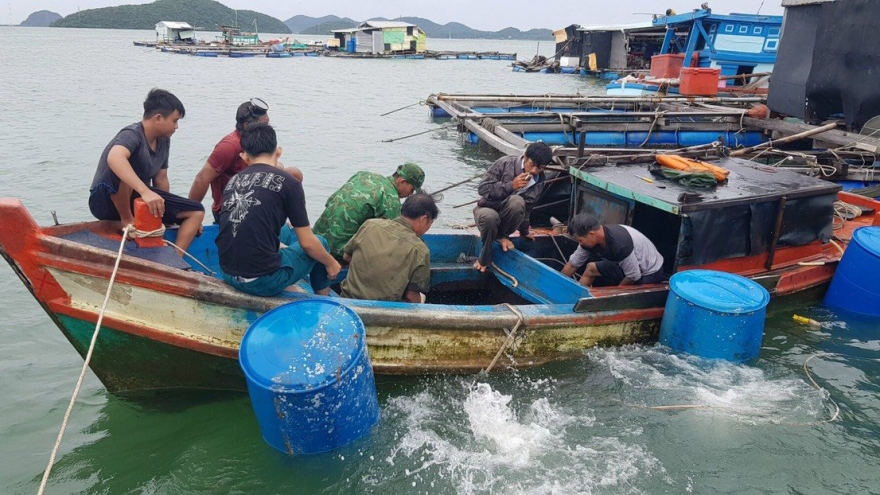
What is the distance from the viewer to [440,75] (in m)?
44.1

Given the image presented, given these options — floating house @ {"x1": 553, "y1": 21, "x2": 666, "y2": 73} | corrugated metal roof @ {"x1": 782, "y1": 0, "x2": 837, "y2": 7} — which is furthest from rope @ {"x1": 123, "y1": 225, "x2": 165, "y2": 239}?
floating house @ {"x1": 553, "y1": 21, "x2": 666, "y2": 73}

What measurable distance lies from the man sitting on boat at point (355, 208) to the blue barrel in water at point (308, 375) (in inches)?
56.4

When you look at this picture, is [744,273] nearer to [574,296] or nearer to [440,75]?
[574,296]

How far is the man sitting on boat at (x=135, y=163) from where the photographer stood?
167 inches

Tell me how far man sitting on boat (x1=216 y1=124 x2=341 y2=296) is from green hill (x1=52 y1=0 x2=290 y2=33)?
132 m

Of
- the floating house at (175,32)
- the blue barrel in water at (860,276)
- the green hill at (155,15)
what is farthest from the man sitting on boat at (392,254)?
the green hill at (155,15)

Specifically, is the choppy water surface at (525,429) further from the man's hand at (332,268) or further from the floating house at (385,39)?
the floating house at (385,39)

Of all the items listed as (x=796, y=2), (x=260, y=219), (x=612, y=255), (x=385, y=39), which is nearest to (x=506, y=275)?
(x=612, y=255)

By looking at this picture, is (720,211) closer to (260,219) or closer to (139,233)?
(260,219)

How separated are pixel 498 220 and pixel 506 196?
30 cm

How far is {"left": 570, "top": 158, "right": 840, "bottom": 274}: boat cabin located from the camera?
207 inches

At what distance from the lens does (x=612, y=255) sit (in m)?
5.18

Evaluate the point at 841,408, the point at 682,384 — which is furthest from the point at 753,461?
the point at 841,408

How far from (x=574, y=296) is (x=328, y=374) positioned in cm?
259
